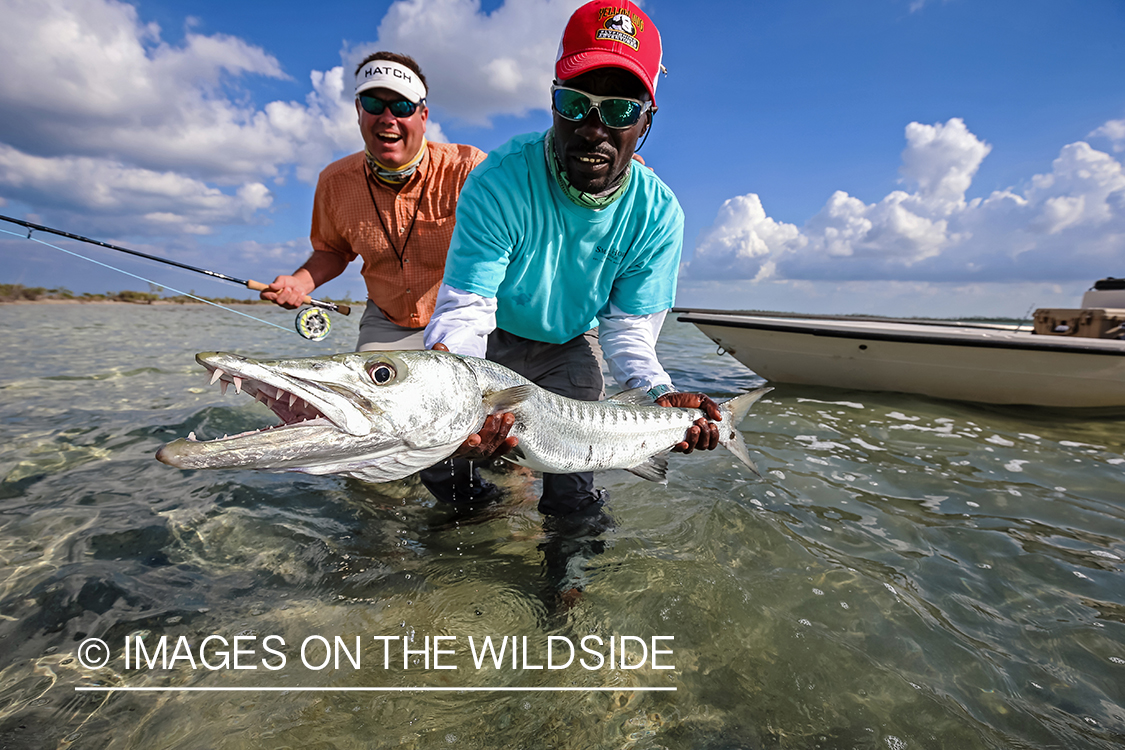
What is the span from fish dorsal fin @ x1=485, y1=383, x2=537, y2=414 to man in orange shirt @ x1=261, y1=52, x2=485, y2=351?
2696mm

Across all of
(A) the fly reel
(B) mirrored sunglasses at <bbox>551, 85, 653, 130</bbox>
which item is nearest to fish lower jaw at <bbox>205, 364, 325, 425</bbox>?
(B) mirrored sunglasses at <bbox>551, 85, 653, 130</bbox>

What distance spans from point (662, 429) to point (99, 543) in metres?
3.89

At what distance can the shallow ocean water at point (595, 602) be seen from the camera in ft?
7.41

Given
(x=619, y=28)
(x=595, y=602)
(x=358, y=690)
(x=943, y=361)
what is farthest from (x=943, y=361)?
(x=358, y=690)

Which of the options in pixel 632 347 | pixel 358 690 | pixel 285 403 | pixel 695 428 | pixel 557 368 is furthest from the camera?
pixel 557 368

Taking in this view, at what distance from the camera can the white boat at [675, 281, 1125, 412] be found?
808 centimetres

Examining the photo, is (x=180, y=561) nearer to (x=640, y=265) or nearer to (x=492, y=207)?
(x=492, y=207)

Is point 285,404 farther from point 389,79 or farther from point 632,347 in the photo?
point 389,79

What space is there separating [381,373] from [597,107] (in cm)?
193

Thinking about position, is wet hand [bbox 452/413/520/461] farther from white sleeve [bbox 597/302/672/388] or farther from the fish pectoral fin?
white sleeve [bbox 597/302/672/388]

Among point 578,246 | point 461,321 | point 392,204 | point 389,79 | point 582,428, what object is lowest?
point 582,428

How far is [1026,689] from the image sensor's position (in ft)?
8.41

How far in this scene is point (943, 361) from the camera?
866cm

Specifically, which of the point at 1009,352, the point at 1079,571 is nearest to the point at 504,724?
the point at 1079,571
